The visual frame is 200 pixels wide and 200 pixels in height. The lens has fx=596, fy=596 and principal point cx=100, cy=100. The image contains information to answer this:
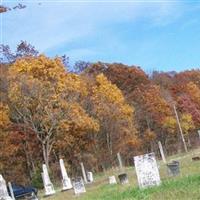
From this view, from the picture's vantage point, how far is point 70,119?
49.9 m

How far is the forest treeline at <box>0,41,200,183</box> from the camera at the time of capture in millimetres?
48812

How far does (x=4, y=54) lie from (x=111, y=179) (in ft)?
117

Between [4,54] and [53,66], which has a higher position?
[4,54]

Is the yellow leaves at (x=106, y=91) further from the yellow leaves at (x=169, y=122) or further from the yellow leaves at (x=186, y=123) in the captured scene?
the yellow leaves at (x=186, y=123)

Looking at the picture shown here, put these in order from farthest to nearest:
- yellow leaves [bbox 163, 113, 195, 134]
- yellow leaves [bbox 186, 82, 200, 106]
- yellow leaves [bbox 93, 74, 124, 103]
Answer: yellow leaves [bbox 186, 82, 200, 106] → yellow leaves [bbox 163, 113, 195, 134] → yellow leaves [bbox 93, 74, 124, 103]

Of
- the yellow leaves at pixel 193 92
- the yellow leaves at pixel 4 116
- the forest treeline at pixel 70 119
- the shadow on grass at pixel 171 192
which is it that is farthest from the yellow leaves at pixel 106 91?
the shadow on grass at pixel 171 192

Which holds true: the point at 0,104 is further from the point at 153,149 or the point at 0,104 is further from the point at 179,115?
the point at 179,115

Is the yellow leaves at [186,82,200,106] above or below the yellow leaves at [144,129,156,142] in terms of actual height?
above

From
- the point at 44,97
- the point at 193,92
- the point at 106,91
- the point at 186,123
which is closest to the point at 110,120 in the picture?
the point at 106,91

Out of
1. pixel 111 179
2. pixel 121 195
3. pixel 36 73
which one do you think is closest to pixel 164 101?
pixel 36 73

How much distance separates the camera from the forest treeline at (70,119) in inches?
1922

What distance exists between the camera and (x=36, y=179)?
4572cm

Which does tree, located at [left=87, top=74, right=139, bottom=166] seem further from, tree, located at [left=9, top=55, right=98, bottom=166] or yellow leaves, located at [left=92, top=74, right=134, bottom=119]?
tree, located at [left=9, top=55, right=98, bottom=166]

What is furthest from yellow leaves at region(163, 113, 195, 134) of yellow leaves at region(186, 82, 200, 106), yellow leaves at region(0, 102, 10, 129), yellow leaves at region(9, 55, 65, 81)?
yellow leaves at region(0, 102, 10, 129)
